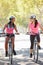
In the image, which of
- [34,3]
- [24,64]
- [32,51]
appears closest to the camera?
[24,64]

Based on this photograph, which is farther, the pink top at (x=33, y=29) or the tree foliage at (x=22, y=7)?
the tree foliage at (x=22, y=7)

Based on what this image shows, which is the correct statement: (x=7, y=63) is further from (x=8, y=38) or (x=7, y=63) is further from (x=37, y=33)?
(x=37, y=33)

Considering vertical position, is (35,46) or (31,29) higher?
(31,29)

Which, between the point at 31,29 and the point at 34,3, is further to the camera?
the point at 34,3

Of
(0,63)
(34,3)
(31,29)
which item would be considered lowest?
(0,63)

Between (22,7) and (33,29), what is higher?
(22,7)

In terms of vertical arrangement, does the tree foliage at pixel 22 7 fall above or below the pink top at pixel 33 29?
above

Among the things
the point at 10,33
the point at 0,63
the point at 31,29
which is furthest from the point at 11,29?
the point at 0,63

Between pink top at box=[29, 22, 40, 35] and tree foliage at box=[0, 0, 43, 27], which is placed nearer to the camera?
pink top at box=[29, 22, 40, 35]

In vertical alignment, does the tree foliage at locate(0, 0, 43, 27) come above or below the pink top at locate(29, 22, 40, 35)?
above

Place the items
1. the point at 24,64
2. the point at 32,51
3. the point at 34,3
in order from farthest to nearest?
the point at 34,3
the point at 32,51
the point at 24,64

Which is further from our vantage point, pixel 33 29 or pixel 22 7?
pixel 22 7

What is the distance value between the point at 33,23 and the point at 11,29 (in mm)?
872

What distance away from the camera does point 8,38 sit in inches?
353
